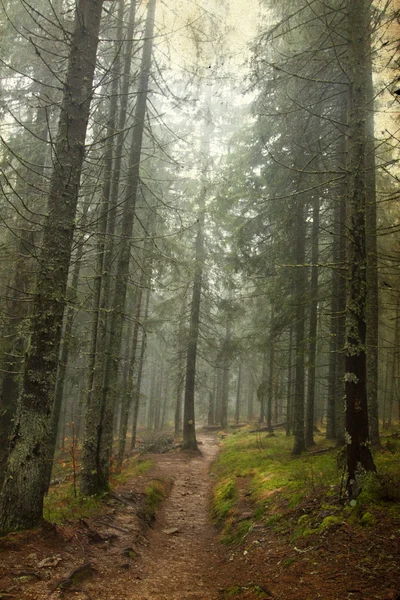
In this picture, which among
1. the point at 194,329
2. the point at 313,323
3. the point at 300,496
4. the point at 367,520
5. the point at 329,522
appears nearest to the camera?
the point at 367,520

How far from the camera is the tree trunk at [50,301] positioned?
4770 millimetres

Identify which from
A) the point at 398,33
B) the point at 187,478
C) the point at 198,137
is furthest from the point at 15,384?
the point at 198,137

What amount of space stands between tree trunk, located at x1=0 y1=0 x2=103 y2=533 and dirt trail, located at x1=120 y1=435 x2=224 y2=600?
183cm

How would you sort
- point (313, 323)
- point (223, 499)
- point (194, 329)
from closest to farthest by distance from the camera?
point (223, 499)
point (313, 323)
point (194, 329)

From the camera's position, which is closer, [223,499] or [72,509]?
[72,509]

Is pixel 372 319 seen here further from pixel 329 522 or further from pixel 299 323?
pixel 329 522

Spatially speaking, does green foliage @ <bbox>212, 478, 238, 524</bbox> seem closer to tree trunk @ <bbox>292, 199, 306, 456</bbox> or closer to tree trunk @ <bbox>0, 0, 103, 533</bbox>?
tree trunk @ <bbox>292, 199, 306, 456</bbox>

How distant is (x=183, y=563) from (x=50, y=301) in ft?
15.4

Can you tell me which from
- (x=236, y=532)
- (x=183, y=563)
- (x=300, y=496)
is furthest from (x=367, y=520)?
(x=183, y=563)

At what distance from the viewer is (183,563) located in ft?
19.5

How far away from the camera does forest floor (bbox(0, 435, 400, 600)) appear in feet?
12.7

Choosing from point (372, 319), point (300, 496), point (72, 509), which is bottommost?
point (72, 509)

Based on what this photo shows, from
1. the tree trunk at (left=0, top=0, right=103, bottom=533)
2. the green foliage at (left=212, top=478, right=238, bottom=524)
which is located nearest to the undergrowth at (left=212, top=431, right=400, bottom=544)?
the green foliage at (left=212, top=478, right=238, bottom=524)

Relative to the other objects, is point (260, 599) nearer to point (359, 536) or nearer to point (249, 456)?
point (359, 536)
